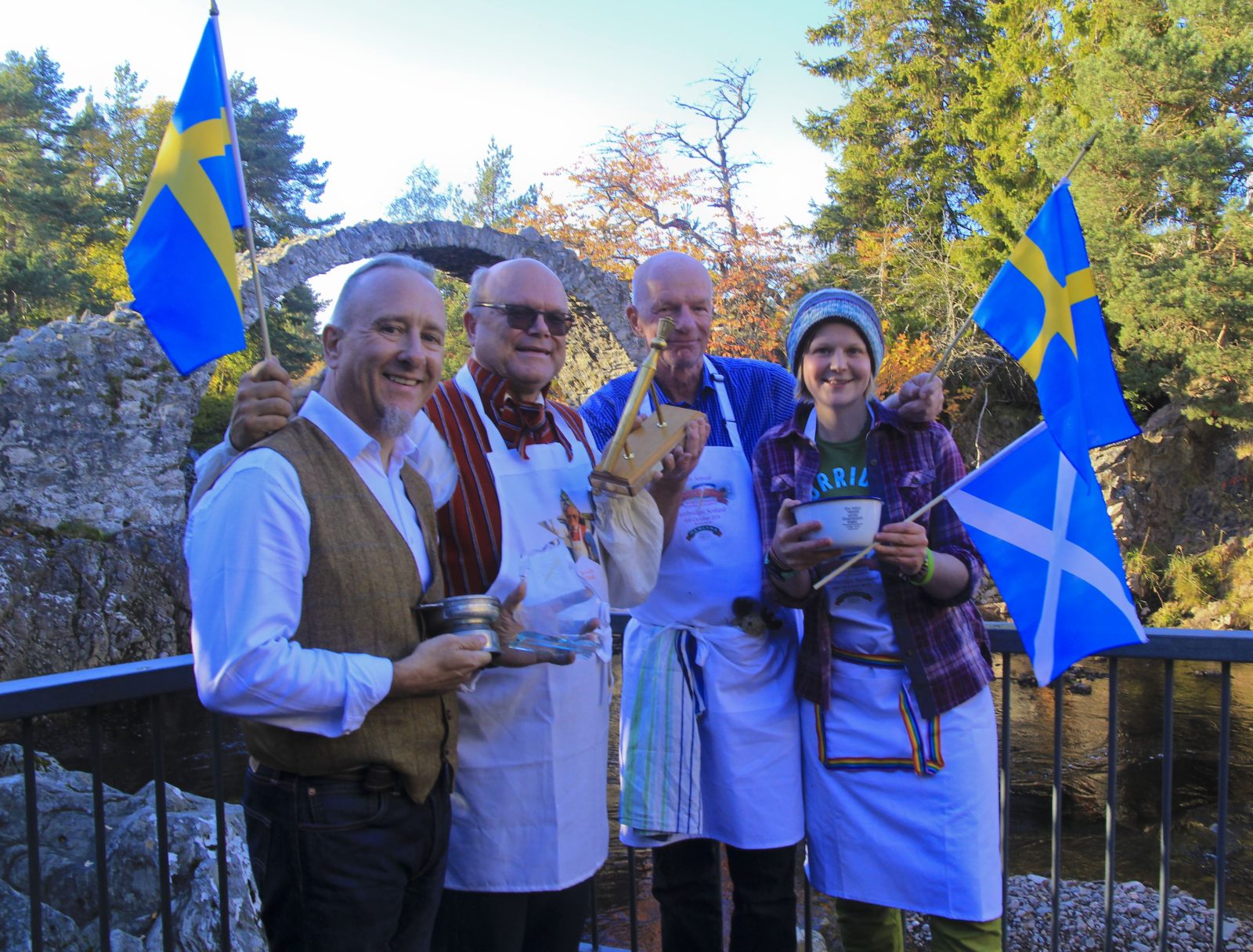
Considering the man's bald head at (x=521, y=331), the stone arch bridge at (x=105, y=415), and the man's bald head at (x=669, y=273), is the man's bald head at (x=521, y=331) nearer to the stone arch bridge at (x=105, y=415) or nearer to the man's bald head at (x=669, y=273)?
the man's bald head at (x=669, y=273)

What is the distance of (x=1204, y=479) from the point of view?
16.3 meters

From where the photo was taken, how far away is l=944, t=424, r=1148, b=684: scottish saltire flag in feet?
7.08

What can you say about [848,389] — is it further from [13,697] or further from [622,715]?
[13,697]

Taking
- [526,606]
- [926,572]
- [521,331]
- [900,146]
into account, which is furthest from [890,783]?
[900,146]

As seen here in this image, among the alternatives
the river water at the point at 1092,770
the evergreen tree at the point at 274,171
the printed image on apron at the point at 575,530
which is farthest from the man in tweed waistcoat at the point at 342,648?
the evergreen tree at the point at 274,171

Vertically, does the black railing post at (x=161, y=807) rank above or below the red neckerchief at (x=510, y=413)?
below

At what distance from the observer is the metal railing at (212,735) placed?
1.82 metres

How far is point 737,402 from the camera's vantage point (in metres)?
2.48

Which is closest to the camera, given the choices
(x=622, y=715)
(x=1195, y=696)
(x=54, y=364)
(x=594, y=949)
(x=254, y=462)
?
(x=254, y=462)

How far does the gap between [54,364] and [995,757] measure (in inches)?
461

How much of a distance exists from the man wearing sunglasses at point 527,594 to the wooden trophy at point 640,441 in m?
0.11

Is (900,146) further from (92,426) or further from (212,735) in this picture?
(212,735)

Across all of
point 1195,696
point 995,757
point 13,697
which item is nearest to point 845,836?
point 995,757

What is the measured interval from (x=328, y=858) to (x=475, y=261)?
12.5 m
